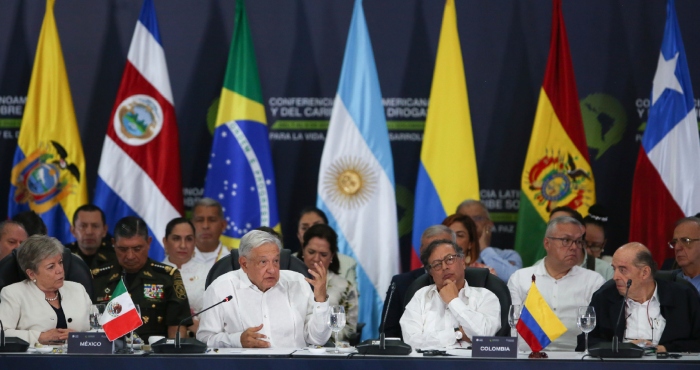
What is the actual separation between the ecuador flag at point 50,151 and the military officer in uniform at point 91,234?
72cm

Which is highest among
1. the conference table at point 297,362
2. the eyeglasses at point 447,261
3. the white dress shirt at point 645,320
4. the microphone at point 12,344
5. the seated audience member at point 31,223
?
the seated audience member at point 31,223

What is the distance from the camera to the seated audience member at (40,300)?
17.2 ft

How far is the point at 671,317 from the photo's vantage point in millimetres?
5285

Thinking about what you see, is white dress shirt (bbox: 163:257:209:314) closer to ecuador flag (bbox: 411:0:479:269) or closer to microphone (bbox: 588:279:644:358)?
ecuador flag (bbox: 411:0:479:269)

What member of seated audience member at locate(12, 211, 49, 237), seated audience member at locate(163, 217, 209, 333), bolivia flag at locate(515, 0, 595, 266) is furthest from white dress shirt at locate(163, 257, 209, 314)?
bolivia flag at locate(515, 0, 595, 266)

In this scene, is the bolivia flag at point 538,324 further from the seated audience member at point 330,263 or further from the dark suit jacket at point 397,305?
the seated audience member at point 330,263

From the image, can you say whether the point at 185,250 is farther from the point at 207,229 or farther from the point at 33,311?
the point at 33,311

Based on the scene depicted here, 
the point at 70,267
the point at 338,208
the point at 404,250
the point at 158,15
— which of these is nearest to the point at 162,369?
the point at 70,267

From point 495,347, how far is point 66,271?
8.41ft

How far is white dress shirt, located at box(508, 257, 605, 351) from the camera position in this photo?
618cm

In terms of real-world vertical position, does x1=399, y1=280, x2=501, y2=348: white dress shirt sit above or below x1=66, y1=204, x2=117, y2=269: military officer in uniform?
below

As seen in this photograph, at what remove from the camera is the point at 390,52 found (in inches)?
330

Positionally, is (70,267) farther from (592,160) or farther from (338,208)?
(592,160)

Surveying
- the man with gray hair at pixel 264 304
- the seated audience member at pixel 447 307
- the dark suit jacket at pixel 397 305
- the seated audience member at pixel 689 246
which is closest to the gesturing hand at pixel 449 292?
the seated audience member at pixel 447 307
